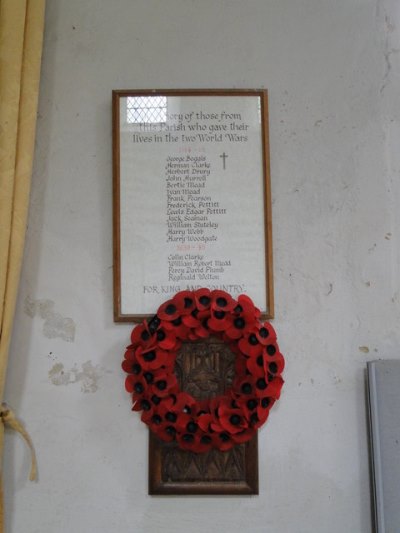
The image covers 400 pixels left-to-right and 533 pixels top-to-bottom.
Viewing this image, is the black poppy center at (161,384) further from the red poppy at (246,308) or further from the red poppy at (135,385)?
the red poppy at (246,308)

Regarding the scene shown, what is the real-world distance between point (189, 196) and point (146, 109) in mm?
291

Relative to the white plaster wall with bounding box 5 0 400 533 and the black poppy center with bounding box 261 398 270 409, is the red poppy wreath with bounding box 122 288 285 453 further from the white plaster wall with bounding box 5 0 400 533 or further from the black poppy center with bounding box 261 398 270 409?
the white plaster wall with bounding box 5 0 400 533

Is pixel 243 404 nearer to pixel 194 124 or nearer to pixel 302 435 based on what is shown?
pixel 302 435

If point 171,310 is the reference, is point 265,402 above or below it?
below

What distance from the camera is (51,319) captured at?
1605mm

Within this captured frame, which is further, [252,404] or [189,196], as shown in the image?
[189,196]

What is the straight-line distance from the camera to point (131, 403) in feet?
5.16

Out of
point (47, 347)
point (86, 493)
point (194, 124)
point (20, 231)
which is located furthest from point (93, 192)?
point (86, 493)

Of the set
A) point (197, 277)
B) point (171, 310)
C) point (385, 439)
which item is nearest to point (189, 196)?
point (197, 277)

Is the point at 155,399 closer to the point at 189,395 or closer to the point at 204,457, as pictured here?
the point at 189,395

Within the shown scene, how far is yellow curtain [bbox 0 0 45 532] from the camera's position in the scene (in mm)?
1504

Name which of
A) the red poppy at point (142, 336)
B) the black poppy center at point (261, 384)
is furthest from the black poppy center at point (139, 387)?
the black poppy center at point (261, 384)

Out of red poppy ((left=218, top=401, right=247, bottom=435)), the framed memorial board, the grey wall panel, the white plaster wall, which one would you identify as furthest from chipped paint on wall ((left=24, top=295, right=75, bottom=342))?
the grey wall panel

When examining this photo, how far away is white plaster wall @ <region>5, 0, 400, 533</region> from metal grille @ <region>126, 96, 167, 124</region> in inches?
2.4
